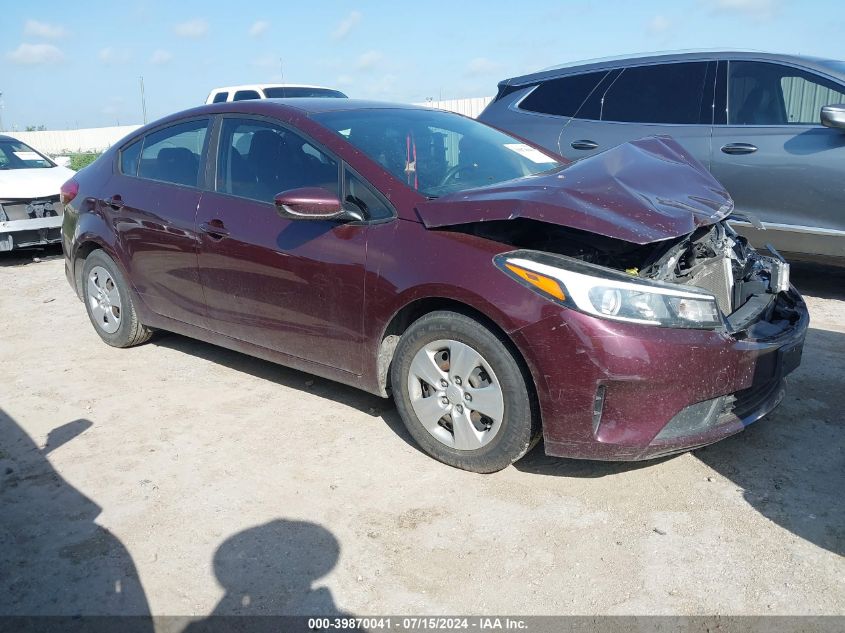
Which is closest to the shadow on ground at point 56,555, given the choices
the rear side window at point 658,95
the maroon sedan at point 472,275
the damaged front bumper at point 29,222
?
the maroon sedan at point 472,275

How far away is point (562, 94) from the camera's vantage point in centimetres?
658

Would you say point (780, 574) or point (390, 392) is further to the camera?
point (390, 392)

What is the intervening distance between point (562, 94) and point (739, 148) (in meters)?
1.64

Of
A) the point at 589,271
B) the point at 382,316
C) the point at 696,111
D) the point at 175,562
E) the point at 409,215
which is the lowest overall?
the point at 175,562

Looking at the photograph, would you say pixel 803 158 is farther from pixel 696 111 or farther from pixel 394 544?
pixel 394 544

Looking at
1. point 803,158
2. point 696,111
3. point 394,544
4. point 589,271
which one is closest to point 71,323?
point 394,544

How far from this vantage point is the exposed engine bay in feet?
10.3

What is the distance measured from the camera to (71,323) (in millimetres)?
6066

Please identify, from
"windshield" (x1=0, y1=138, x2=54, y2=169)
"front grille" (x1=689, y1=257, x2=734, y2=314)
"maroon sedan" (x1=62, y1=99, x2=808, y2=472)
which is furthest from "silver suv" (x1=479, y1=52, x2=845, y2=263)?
"windshield" (x1=0, y1=138, x2=54, y2=169)

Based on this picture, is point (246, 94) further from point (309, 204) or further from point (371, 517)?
point (371, 517)

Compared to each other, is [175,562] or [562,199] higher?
[562,199]

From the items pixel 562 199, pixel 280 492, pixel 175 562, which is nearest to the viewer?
pixel 175 562

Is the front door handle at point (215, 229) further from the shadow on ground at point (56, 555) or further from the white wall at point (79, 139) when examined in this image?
the white wall at point (79, 139)

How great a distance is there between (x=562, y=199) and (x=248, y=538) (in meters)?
1.85
